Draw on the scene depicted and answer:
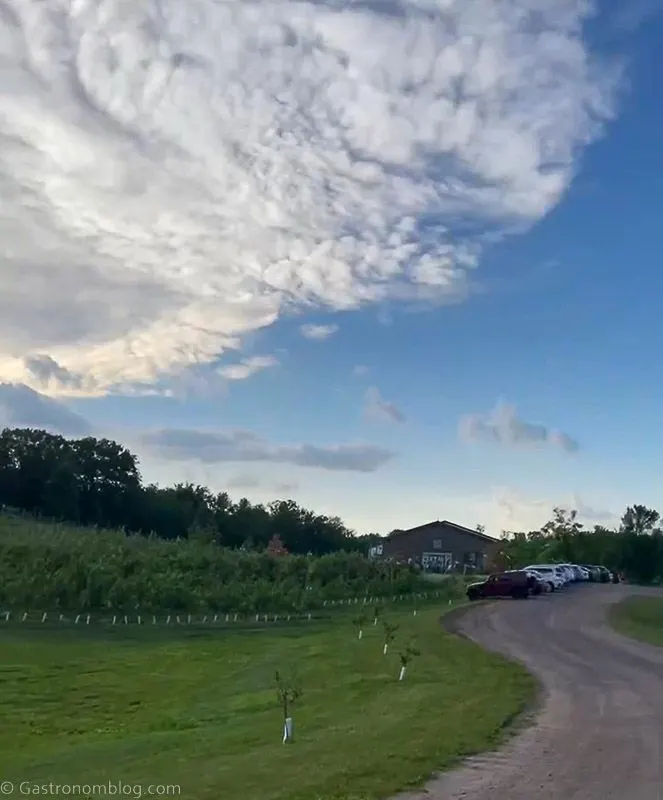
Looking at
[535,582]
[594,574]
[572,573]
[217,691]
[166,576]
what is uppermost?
[594,574]

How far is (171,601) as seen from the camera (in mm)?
45125

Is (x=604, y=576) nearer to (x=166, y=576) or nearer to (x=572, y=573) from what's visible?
(x=572, y=573)

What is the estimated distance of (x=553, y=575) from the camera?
5438cm

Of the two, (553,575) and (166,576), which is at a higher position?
(553,575)

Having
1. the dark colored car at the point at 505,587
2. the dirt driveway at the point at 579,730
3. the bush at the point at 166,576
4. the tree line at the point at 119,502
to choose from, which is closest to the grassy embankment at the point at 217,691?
the bush at the point at 166,576

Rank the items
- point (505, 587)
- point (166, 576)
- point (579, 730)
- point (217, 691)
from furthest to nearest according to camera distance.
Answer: point (166, 576) → point (505, 587) → point (217, 691) → point (579, 730)

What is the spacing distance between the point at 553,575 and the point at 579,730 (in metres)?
41.4

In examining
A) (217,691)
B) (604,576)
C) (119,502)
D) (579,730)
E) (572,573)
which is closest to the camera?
(579,730)

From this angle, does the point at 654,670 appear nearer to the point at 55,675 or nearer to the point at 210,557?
the point at 55,675

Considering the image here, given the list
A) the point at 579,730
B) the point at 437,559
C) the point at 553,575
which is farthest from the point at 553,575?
the point at 437,559

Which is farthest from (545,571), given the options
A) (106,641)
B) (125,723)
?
(125,723)

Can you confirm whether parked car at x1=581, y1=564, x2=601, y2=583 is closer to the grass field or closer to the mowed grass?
the grass field

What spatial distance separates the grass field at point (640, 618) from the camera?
31.0 meters

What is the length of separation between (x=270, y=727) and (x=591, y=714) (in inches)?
200
